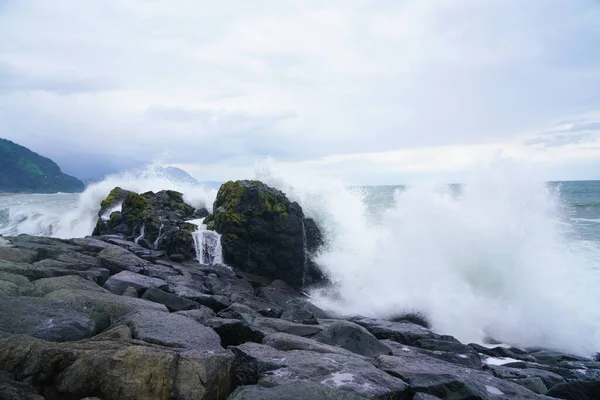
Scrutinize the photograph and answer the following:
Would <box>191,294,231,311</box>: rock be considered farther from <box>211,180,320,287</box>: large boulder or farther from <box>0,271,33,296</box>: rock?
<box>211,180,320,287</box>: large boulder

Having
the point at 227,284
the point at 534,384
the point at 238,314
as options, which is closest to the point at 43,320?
the point at 238,314

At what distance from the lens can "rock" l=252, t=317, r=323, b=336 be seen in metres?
6.73

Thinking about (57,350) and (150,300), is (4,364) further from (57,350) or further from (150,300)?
(150,300)

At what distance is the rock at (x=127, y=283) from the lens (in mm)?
7117

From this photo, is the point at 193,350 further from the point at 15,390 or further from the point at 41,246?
the point at 41,246

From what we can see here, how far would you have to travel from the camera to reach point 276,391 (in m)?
3.62

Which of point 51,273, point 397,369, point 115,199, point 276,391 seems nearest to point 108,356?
point 276,391

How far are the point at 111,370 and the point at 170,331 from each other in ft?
4.30

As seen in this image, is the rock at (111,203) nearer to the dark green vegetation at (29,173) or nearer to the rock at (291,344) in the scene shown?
the rock at (291,344)

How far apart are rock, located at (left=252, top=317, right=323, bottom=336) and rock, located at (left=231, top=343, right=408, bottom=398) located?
1714 millimetres

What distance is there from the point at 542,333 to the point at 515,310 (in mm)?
1080

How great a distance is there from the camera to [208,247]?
47.9 ft

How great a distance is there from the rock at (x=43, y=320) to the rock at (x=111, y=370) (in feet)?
1.92

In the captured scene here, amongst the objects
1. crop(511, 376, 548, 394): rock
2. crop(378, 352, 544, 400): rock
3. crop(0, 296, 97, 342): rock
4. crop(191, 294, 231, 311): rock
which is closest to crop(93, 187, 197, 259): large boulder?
crop(191, 294, 231, 311): rock
